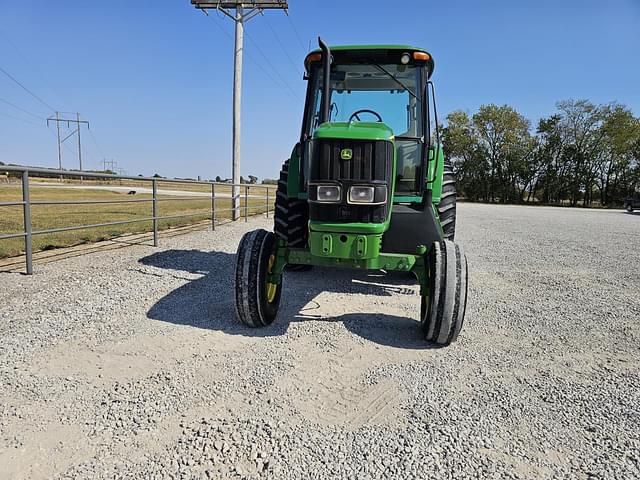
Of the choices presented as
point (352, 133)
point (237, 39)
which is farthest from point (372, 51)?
point (237, 39)

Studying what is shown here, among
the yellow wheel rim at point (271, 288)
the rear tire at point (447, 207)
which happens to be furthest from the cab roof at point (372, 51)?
the yellow wheel rim at point (271, 288)

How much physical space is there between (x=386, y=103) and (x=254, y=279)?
8.75ft

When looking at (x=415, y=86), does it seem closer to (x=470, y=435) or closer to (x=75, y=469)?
(x=470, y=435)

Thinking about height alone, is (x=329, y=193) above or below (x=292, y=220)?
above

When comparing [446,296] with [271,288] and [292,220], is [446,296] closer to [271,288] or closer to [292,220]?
[271,288]

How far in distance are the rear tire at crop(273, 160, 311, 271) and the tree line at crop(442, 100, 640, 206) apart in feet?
157

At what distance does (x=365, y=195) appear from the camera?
3.10 m

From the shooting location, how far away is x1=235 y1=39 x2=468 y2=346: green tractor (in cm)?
312

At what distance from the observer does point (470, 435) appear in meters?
2.12

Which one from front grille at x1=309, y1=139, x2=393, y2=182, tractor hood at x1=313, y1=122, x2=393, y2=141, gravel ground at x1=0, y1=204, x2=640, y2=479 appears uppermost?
tractor hood at x1=313, y1=122, x2=393, y2=141

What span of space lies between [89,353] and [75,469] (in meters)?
1.30

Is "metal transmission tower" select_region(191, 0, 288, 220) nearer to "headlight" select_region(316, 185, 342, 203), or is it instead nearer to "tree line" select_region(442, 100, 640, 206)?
"headlight" select_region(316, 185, 342, 203)

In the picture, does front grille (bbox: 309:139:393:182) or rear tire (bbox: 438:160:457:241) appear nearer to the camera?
front grille (bbox: 309:139:393:182)

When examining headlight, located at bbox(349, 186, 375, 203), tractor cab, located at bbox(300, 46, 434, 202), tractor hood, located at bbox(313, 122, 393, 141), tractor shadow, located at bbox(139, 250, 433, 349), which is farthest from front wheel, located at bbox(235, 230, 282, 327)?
tractor hood, located at bbox(313, 122, 393, 141)
